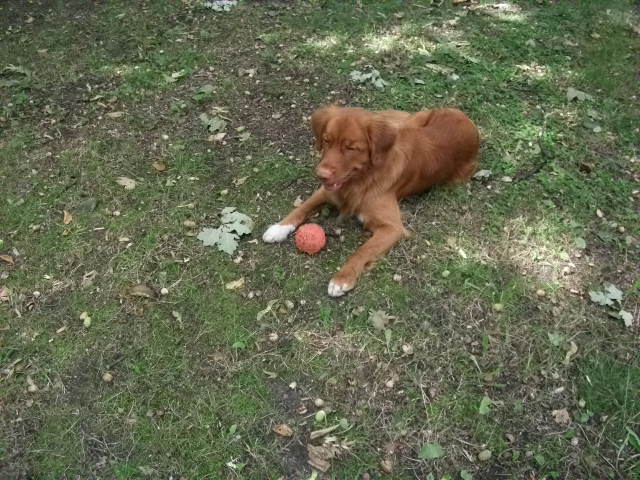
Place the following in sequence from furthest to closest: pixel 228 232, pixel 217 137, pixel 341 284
Answer: pixel 217 137 → pixel 228 232 → pixel 341 284

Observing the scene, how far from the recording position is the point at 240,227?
158 inches

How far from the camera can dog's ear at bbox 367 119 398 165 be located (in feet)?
11.7

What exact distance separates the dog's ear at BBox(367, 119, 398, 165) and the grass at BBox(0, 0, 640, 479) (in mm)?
724

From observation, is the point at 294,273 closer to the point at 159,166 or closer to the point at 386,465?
the point at 386,465

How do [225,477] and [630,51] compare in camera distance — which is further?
[630,51]

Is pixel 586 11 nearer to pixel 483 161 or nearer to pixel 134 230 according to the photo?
pixel 483 161

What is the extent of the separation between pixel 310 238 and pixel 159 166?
177 cm

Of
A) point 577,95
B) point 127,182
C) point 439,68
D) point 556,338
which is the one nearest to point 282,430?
point 556,338

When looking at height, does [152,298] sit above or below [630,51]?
below

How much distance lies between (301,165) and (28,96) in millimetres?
3197

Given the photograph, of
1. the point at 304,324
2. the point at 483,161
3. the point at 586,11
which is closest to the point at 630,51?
the point at 586,11

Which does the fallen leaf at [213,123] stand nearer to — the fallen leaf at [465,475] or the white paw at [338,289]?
the white paw at [338,289]

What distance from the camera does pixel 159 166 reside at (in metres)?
4.62

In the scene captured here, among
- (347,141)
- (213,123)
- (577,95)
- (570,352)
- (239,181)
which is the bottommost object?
(570,352)
